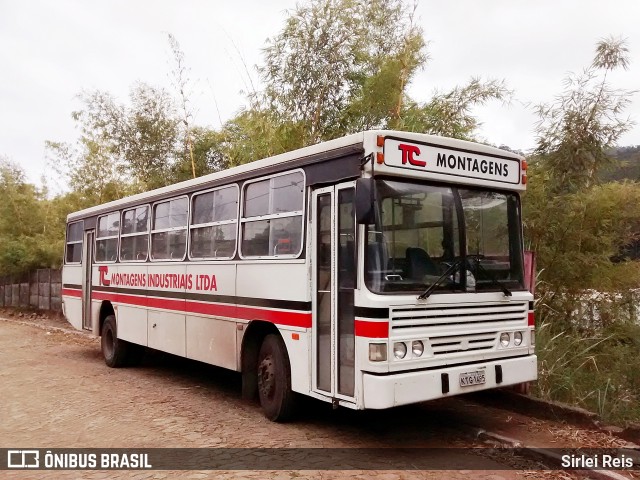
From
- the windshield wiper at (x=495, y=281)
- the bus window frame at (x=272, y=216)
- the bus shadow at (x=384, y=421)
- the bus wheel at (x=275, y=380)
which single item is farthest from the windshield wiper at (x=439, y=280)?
the bus wheel at (x=275, y=380)

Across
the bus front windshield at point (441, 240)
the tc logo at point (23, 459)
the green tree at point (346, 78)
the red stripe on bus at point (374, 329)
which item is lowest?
the tc logo at point (23, 459)

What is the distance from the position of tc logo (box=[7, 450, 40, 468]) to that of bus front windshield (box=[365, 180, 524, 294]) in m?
3.39

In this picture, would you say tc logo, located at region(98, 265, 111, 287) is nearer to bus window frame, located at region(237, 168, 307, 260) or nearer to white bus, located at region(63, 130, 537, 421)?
white bus, located at region(63, 130, 537, 421)

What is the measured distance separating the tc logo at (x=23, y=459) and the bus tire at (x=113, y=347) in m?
4.56

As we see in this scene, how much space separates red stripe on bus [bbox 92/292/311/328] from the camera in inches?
239

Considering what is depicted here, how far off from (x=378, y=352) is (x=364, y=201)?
4.11 feet

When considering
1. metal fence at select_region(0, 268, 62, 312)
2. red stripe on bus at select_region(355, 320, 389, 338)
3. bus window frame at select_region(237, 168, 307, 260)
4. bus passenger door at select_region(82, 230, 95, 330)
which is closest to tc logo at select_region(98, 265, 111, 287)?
bus passenger door at select_region(82, 230, 95, 330)

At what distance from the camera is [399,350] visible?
201 inches

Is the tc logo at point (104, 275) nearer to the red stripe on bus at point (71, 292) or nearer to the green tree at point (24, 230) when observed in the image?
the red stripe on bus at point (71, 292)

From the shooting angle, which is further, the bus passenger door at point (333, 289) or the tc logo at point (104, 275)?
the tc logo at point (104, 275)

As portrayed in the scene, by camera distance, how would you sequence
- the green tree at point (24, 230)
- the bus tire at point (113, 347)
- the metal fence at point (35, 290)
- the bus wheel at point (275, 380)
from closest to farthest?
1. the bus wheel at point (275, 380)
2. the bus tire at point (113, 347)
3. the metal fence at point (35, 290)
4. the green tree at point (24, 230)

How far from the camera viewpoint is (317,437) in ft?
19.5

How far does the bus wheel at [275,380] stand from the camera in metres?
6.25

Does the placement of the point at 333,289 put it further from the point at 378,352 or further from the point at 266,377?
the point at 266,377
